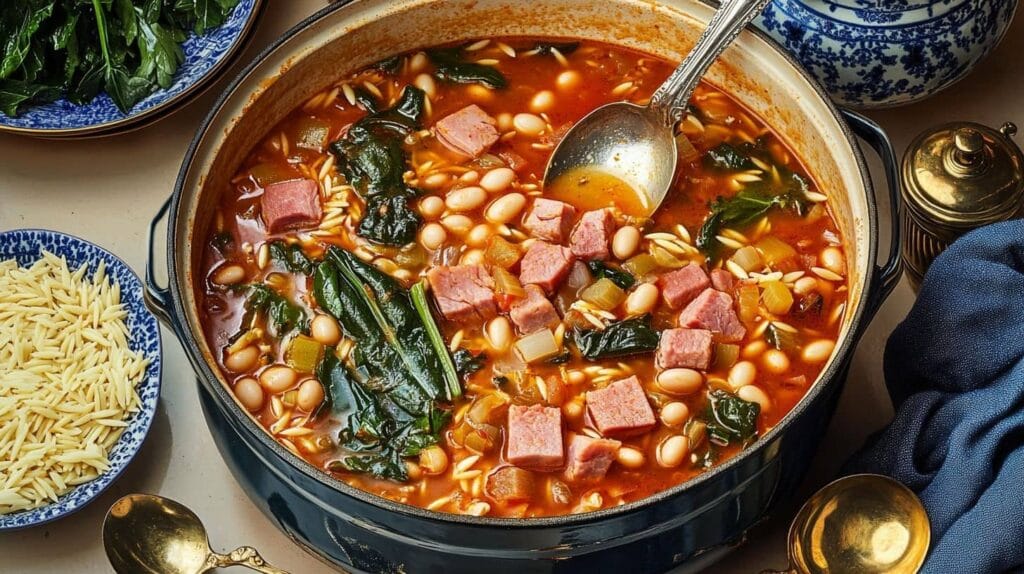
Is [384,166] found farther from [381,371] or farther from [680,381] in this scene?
[680,381]

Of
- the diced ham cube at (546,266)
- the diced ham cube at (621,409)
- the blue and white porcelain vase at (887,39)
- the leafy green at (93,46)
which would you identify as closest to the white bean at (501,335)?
the diced ham cube at (546,266)

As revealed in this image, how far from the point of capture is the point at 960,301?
3322mm

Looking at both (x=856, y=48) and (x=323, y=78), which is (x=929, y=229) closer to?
A: (x=856, y=48)

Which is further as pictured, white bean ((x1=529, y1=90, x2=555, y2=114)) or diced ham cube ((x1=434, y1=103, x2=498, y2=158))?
white bean ((x1=529, y1=90, x2=555, y2=114))

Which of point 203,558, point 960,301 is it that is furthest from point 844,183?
point 203,558

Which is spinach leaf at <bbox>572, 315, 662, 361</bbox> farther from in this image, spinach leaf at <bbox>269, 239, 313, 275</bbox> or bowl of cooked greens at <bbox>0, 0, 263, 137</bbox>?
bowl of cooked greens at <bbox>0, 0, 263, 137</bbox>

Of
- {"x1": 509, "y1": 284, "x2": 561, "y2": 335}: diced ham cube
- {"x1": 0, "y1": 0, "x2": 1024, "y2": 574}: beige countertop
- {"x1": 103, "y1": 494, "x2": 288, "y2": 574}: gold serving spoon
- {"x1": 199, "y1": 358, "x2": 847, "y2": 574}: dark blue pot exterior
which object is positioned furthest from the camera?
{"x1": 0, "y1": 0, "x2": 1024, "y2": 574}: beige countertop

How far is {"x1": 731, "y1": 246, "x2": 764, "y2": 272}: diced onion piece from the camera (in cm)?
342

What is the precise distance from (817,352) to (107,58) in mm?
2439

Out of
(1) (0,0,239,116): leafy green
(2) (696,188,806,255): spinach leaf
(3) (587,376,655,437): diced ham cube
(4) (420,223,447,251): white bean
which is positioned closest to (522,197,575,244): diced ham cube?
(4) (420,223,447,251): white bean

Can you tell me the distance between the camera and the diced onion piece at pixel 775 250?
3443 mm

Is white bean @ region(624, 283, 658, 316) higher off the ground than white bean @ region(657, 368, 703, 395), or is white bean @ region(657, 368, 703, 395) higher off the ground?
white bean @ region(624, 283, 658, 316)

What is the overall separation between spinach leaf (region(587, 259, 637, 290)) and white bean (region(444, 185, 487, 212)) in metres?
0.35

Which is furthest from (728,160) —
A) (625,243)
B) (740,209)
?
(625,243)
